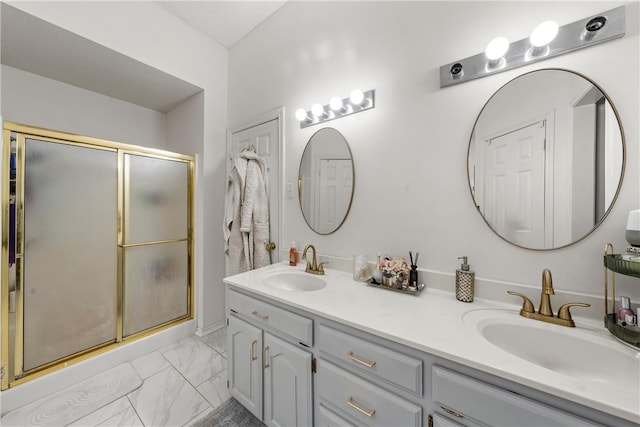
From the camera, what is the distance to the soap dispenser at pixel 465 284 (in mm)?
1099

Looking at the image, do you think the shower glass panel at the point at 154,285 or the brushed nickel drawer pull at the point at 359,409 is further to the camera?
the shower glass panel at the point at 154,285

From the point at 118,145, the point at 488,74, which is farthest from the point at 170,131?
the point at 488,74

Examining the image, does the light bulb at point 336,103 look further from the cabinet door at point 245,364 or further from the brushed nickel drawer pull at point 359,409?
the brushed nickel drawer pull at point 359,409

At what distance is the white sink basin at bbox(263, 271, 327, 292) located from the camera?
1541 mm

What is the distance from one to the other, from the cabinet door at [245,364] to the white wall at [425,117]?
71 cm

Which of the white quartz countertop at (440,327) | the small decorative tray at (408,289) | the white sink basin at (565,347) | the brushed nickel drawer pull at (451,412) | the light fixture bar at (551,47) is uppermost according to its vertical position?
the light fixture bar at (551,47)

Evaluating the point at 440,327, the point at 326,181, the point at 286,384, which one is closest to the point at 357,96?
the point at 326,181

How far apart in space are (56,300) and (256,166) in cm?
166

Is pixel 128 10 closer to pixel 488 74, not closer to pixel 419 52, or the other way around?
pixel 419 52

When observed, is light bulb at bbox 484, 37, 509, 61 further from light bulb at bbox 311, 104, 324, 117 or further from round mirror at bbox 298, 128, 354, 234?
light bulb at bbox 311, 104, 324, 117

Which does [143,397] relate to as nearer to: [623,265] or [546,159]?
[623,265]

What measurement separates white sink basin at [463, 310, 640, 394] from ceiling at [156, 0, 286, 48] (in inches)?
102

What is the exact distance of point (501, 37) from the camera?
1.06 metres

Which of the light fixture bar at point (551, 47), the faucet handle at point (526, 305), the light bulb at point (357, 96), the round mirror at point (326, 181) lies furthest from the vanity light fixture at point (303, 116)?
the faucet handle at point (526, 305)
